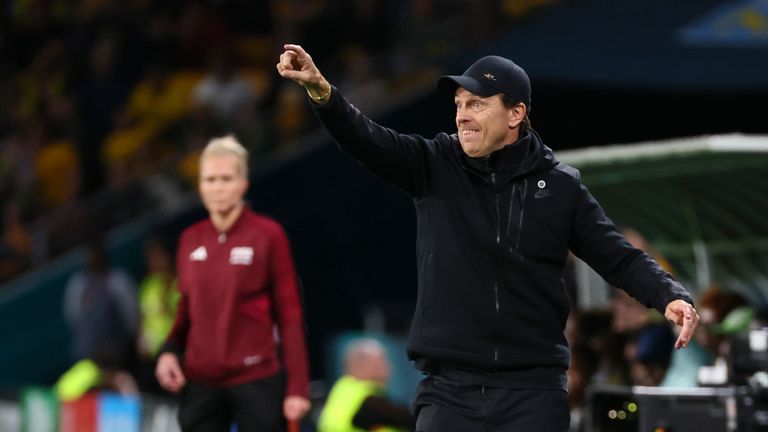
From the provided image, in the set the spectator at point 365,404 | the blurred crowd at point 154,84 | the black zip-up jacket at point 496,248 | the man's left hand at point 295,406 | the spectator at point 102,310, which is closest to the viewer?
the black zip-up jacket at point 496,248

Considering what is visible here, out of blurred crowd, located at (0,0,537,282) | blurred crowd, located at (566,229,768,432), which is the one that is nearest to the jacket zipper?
blurred crowd, located at (566,229,768,432)

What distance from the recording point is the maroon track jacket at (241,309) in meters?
7.27

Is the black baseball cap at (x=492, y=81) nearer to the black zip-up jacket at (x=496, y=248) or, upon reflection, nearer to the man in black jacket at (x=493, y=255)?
the man in black jacket at (x=493, y=255)

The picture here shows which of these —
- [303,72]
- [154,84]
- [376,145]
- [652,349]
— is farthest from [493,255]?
[154,84]

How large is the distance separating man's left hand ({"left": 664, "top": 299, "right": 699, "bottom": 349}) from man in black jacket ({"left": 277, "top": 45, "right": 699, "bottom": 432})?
0.05 m

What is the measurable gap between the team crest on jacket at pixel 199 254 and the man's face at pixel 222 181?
0.19 metres

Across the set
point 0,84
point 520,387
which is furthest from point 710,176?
point 0,84

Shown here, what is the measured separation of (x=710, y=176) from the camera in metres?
8.98

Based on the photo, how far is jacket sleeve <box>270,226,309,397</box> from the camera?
728cm

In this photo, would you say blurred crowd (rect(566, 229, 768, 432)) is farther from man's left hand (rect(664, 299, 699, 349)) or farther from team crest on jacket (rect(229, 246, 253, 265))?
man's left hand (rect(664, 299, 699, 349))

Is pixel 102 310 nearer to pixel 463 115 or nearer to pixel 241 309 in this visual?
pixel 241 309

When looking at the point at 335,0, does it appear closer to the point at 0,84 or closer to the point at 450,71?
the point at 450,71

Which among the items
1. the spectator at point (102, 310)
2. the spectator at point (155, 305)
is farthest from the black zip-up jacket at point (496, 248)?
the spectator at point (102, 310)

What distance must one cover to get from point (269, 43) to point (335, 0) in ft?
4.25
